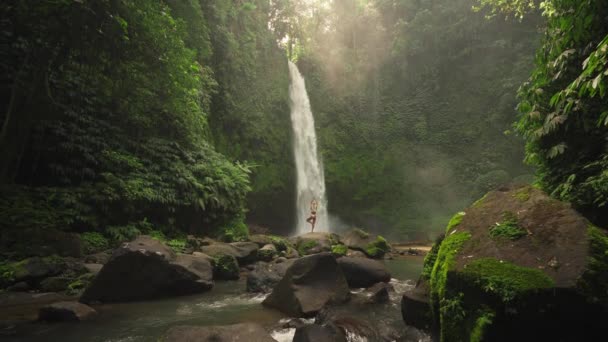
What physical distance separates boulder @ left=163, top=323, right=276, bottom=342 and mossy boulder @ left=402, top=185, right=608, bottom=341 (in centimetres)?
188

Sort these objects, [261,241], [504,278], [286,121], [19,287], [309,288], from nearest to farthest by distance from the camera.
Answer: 1. [504,278]
2. [309,288]
3. [19,287]
4. [261,241]
5. [286,121]

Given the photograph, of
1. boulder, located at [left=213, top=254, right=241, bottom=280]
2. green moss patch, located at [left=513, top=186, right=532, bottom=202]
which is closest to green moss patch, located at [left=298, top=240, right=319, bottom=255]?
boulder, located at [left=213, top=254, right=241, bottom=280]

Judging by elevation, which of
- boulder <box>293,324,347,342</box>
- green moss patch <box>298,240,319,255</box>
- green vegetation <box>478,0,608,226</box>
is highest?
green vegetation <box>478,0,608,226</box>

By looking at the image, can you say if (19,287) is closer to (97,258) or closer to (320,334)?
(97,258)

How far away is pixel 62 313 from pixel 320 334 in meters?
3.38

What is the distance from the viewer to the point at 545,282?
101 inches

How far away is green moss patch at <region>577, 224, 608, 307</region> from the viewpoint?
244 cm

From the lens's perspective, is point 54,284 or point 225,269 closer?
point 54,284

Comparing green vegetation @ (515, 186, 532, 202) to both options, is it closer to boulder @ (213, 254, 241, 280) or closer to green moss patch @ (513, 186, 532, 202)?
green moss patch @ (513, 186, 532, 202)

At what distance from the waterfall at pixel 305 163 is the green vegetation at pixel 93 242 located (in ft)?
47.0

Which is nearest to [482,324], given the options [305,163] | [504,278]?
[504,278]

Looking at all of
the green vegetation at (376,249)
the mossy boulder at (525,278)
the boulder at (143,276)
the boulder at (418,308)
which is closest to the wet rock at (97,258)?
the boulder at (143,276)

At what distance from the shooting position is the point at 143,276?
552cm

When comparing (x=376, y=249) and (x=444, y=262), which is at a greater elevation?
(x=444, y=262)
